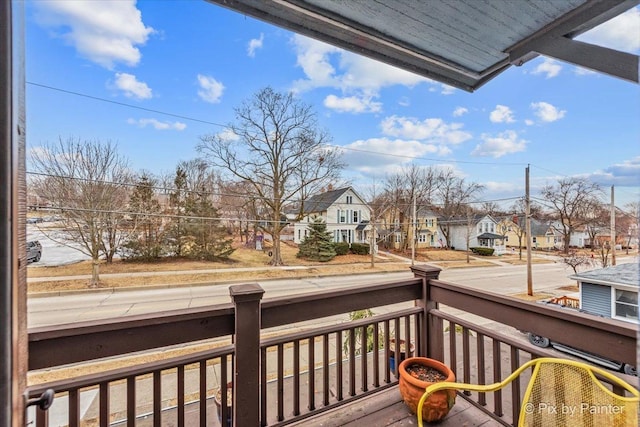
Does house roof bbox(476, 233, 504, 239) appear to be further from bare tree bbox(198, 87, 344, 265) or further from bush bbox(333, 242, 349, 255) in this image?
bare tree bbox(198, 87, 344, 265)

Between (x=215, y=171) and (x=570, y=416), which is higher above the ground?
(x=215, y=171)

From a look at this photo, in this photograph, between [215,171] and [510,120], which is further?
[215,171]

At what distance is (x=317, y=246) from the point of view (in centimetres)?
1290

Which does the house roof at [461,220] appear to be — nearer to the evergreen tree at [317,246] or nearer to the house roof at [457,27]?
the evergreen tree at [317,246]

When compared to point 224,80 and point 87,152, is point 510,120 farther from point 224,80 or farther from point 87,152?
point 87,152

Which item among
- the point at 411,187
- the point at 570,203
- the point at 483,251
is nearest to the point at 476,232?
the point at 483,251

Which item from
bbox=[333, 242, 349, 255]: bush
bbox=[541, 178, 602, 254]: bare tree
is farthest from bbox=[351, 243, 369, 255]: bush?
bbox=[541, 178, 602, 254]: bare tree

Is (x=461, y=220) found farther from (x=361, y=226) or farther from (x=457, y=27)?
(x=457, y=27)

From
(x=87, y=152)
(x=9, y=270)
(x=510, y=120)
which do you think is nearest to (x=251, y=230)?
(x=87, y=152)

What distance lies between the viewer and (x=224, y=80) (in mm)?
3771

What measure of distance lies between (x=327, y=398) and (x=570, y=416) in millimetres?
1146

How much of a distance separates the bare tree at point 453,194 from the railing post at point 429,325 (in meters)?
14.6

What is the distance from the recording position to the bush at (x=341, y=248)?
45.7 feet

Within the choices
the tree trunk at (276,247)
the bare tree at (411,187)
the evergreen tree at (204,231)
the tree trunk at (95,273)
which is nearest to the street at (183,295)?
the tree trunk at (95,273)
